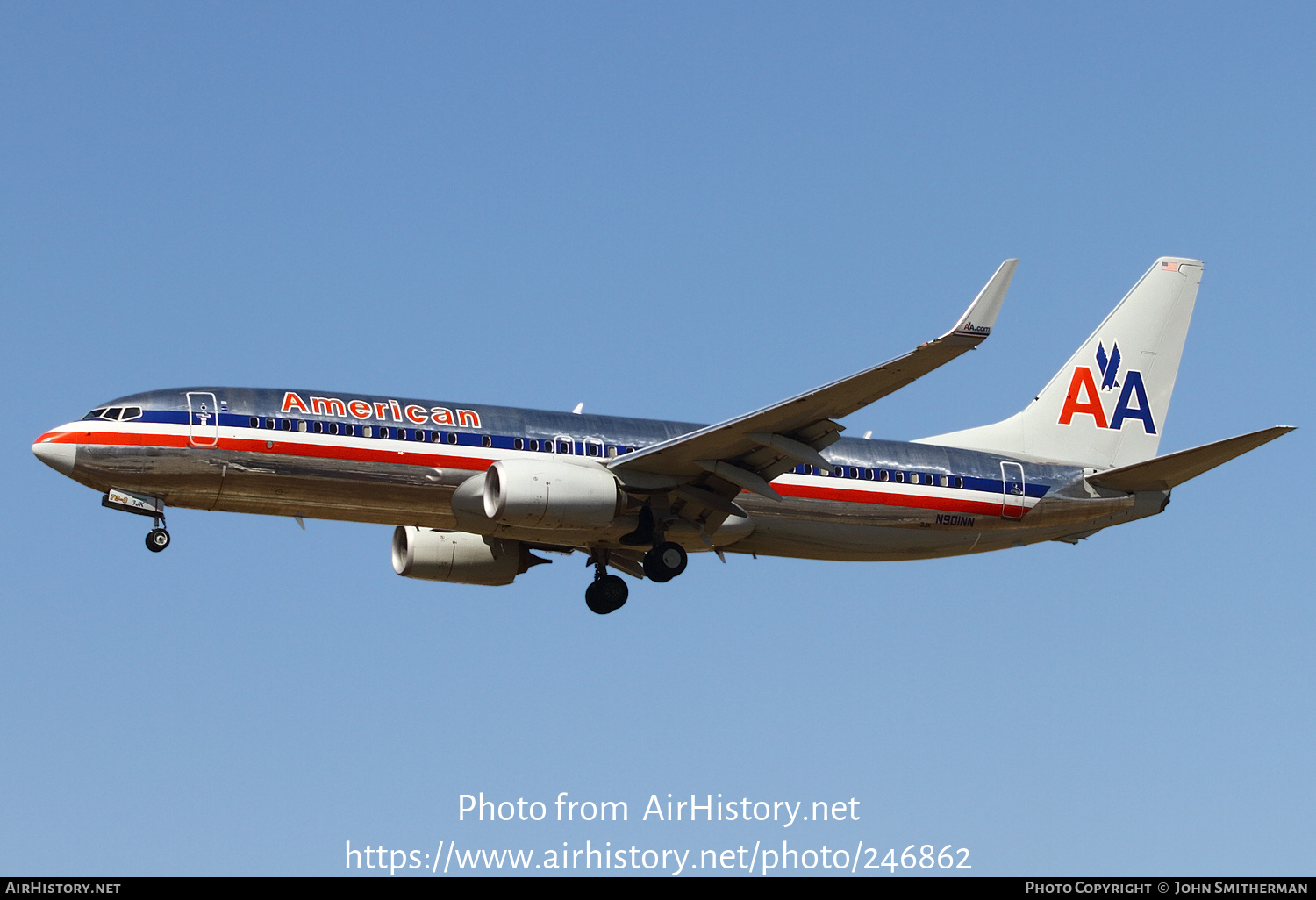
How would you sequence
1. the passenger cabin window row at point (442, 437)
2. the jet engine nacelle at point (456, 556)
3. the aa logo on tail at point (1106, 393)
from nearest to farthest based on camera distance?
the passenger cabin window row at point (442, 437), the jet engine nacelle at point (456, 556), the aa logo on tail at point (1106, 393)

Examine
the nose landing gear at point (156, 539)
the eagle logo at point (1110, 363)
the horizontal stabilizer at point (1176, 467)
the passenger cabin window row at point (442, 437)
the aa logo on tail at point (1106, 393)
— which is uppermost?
the eagle logo at point (1110, 363)

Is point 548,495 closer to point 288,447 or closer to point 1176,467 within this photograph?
point 288,447

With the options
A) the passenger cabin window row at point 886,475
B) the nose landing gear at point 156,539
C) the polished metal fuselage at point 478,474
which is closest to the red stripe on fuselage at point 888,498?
the polished metal fuselage at point 478,474

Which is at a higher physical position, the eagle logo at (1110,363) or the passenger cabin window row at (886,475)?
the eagle logo at (1110,363)

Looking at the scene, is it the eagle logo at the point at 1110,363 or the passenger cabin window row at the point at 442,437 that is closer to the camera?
the passenger cabin window row at the point at 442,437

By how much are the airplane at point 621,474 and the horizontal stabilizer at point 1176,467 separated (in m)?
0.06

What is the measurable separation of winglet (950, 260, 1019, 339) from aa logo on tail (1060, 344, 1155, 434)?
43.9ft

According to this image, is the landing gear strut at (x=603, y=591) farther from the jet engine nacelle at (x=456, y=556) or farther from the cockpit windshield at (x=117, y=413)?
the cockpit windshield at (x=117, y=413)

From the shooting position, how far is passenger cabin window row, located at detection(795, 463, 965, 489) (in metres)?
36.8

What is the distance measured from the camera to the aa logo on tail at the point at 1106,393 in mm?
42094

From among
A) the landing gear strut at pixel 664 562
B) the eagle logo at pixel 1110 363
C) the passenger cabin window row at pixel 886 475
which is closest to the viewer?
the landing gear strut at pixel 664 562

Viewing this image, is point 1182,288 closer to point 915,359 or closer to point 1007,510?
point 1007,510

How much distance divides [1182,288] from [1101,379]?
3.71 m

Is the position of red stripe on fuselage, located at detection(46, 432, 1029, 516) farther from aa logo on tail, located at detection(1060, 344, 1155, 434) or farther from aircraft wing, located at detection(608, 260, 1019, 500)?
aa logo on tail, located at detection(1060, 344, 1155, 434)
